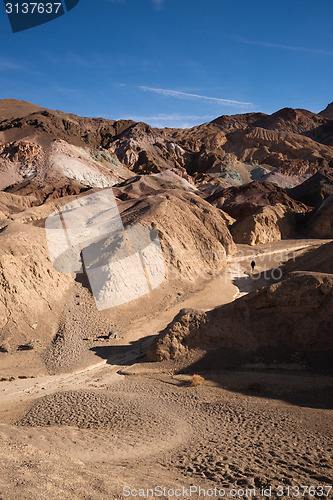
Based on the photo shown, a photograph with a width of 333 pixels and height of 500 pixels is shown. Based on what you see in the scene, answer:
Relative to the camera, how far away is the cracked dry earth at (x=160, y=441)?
5.27 metres

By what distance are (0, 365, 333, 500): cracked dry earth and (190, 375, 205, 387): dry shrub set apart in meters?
0.20

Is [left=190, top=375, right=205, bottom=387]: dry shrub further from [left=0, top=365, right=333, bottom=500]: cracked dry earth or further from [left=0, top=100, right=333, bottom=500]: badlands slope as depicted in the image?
[left=0, top=365, right=333, bottom=500]: cracked dry earth

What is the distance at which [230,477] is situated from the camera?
5.71 meters

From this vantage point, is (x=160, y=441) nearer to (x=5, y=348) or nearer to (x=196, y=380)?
(x=196, y=380)

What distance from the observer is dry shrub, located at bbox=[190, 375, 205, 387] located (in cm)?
1059

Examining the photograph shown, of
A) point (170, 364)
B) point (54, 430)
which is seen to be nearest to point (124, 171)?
point (170, 364)

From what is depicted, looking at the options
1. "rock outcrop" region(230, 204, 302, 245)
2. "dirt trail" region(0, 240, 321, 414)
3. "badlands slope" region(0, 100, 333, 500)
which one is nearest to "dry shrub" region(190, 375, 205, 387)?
"badlands slope" region(0, 100, 333, 500)

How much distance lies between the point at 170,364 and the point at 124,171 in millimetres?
50203

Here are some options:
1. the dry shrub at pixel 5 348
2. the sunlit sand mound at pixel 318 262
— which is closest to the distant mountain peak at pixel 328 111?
the sunlit sand mound at pixel 318 262

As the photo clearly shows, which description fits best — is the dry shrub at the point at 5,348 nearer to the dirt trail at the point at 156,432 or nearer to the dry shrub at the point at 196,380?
the dirt trail at the point at 156,432

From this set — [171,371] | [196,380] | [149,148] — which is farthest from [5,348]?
[149,148]

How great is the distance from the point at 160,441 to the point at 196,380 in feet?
10.6

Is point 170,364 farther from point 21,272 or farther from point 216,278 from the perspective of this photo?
point 216,278

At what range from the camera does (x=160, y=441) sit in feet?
24.9
